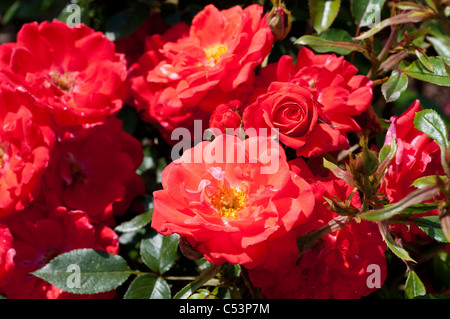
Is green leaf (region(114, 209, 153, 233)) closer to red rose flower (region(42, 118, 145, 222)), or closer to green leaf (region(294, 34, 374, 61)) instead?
red rose flower (region(42, 118, 145, 222))

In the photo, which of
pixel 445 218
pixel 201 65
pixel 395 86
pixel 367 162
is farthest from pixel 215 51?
pixel 445 218

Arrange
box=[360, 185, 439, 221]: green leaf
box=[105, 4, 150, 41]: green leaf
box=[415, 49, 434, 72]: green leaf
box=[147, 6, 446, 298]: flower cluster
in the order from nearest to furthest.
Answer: box=[360, 185, 439, 221]: green leaf → box=[147, 6, 446, 298]: flower cluster → box=[415, 49, 434, 72]: green leaf → box=[105, 4, 150, 41]: green leaf

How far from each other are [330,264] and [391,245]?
0.42 feet

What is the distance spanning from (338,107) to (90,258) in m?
0.56

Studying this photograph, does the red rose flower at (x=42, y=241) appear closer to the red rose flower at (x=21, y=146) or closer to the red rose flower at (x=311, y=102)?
the red rose flower at (x=21, y=146)

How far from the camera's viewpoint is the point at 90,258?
101 cm

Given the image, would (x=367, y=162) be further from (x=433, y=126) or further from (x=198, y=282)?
(x=198, y=282)

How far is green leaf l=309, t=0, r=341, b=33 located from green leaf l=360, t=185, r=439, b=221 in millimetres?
542

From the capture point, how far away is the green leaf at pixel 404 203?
66cm

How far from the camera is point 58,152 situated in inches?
41.1

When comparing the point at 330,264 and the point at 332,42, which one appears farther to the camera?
the point at 332,42

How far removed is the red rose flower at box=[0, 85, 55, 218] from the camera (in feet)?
3.04

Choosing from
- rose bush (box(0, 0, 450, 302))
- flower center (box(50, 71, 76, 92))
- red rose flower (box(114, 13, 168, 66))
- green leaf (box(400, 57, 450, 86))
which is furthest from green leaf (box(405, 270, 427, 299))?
red rose flower (box(114, 13, 168, 66))
